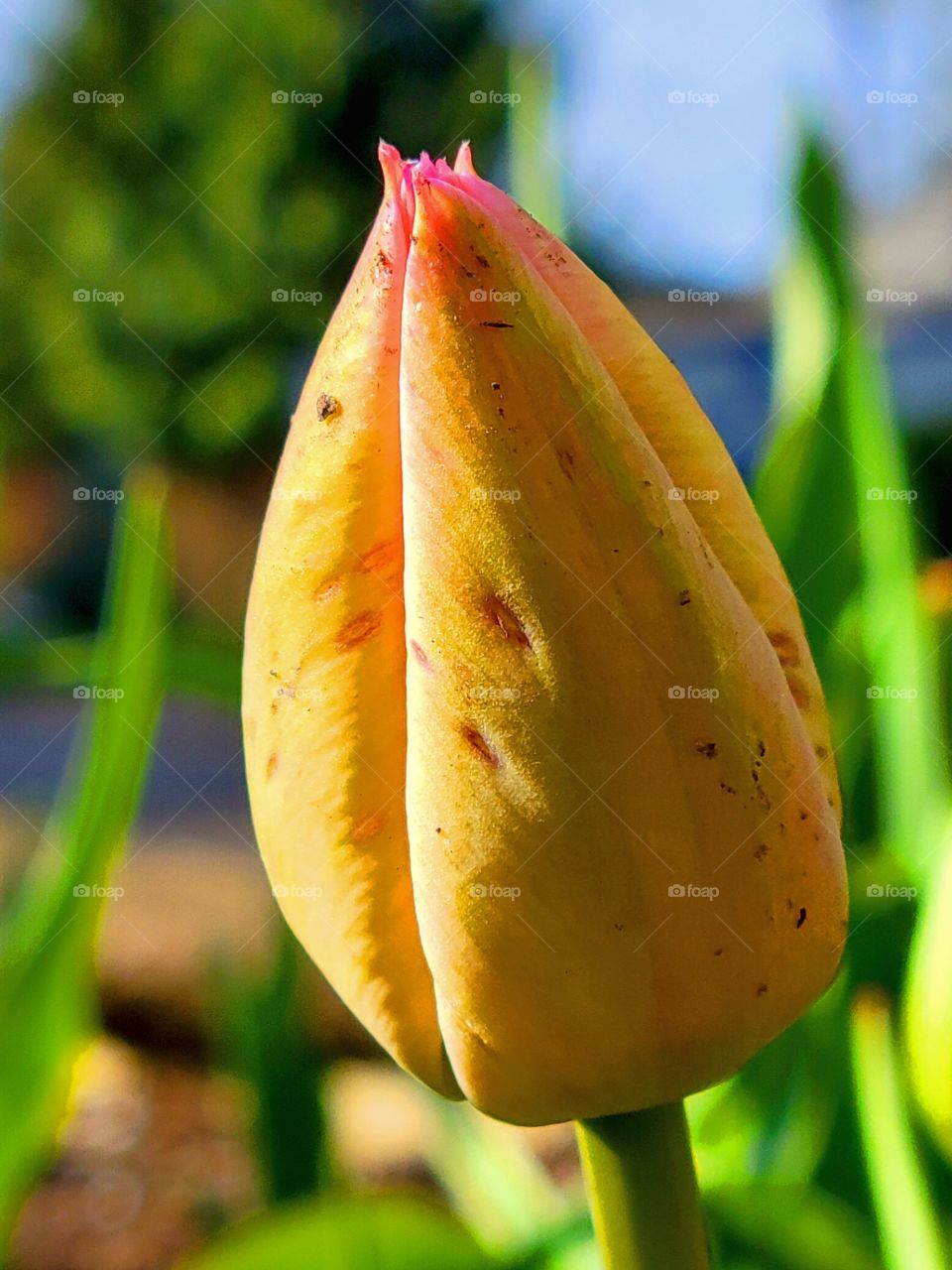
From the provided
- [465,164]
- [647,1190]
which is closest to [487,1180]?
[647,1190]

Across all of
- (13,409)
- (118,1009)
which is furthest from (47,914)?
(13,409)

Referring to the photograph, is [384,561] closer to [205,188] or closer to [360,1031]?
[360,1031]

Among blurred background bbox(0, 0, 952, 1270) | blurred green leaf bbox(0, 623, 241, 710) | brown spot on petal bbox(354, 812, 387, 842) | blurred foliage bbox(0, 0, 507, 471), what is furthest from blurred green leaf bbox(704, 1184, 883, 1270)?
blurred foliage bbox(0, 0, 507, 471)

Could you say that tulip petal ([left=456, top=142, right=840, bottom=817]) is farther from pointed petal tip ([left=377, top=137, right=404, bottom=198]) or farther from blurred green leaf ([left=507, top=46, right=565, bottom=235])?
blurred green leaf ([left=507, top=46, right=565, bottom=235])

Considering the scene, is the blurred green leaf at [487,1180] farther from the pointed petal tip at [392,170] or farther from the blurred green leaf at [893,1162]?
the pointed petal tip at [392,170]

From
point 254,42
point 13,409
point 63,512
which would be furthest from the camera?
point 63,512

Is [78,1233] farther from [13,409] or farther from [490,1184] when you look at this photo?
[13,409]

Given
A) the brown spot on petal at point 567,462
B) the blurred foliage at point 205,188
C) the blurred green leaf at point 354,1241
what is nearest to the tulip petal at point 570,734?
the brown spot on petal at point 567,462
